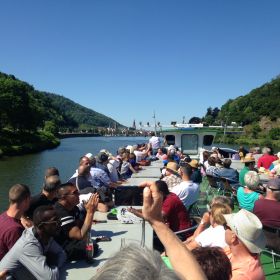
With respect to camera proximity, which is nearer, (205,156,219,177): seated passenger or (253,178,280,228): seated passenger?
(253,178,280,228): seated passenger

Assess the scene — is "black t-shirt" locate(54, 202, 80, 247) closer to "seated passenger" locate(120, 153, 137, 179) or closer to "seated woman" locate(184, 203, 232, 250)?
"seated woman" locate(184, 203, 232, 250)

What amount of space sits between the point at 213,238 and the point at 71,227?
5.45ft

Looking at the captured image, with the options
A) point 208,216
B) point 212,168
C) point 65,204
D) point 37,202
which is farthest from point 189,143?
point 65,204

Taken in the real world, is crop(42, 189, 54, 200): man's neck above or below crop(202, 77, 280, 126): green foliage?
below

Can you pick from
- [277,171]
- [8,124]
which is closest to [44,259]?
[277,171]

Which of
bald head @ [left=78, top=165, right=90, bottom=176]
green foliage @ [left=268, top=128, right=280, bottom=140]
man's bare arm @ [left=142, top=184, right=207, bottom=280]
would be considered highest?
man's bare arm @ [left=142, top=184, right=207, bottom=280]

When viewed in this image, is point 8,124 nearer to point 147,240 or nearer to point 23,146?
point 23,146

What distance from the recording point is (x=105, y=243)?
182 inches

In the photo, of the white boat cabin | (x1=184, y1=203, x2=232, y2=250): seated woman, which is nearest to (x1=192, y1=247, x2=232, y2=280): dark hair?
(x1=184, y1=203, x2=232, y2=250): seated woman

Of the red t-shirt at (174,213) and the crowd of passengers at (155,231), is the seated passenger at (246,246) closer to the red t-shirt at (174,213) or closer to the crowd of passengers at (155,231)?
the crowd of passengers at (155,231)

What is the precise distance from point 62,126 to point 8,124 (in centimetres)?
11358

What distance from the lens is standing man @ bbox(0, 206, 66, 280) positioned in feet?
10.6

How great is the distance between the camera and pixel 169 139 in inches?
838

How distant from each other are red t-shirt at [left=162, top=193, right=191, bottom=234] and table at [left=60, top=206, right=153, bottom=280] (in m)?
0.33
